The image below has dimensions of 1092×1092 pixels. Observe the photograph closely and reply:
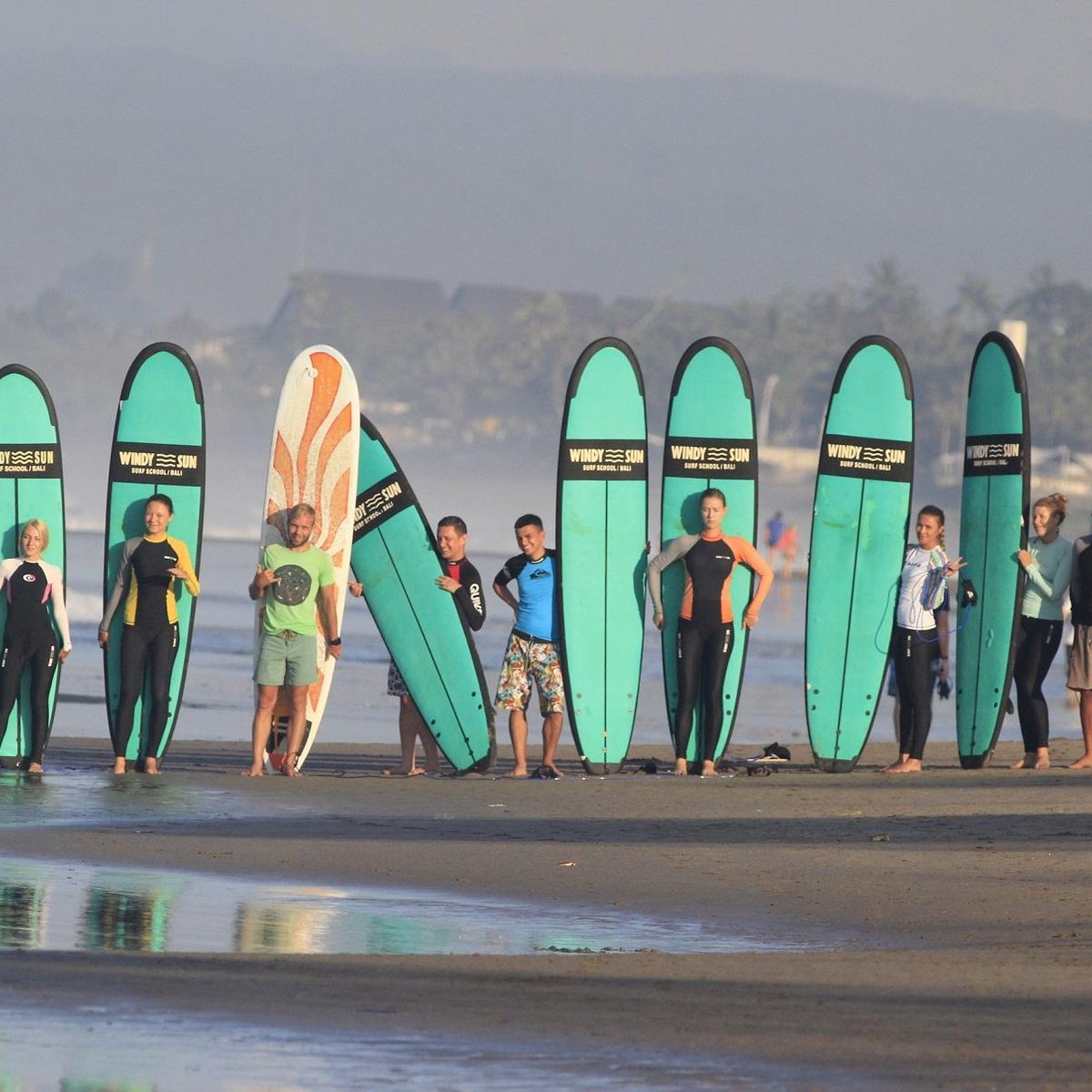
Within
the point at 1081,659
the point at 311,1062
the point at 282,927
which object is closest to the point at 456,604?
the point at 1081,659

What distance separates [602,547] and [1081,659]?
230 cm

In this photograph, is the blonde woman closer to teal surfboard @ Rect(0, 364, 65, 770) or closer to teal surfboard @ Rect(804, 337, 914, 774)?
teal surfboard @ Rect(804, 337, 914, 774)

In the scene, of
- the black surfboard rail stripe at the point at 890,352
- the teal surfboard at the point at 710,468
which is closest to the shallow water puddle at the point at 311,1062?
the teal surfboard at the point at 710,468

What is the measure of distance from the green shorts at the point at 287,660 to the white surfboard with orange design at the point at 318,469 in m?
0.41

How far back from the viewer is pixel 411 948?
487 centimetres

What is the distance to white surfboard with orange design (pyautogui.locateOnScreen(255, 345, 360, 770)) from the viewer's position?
30.6 feet

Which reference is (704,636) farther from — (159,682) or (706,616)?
(159,682)

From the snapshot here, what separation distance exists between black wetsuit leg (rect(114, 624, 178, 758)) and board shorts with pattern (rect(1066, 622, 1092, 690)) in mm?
4123

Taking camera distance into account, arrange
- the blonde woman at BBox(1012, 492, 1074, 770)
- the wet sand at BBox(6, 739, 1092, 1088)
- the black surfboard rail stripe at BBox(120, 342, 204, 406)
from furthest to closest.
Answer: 1. the black surfboard rail stripe at BBox(120, 342, 204, 406)
2. the blonde woman at BBox(1012, 492, 1074, 770)
3. the wet sand at BBox(6, 739, 1092, 1088)

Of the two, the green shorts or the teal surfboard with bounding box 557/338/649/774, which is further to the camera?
the teal surfboard with bounding box 557/338/649/774

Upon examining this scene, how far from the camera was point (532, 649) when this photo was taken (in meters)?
9.02

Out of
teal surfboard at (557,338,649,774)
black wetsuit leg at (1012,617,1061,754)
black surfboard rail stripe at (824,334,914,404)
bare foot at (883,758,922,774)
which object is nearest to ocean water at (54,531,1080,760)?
bare foot at (883,758,922,774)

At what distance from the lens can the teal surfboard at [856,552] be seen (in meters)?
9.66

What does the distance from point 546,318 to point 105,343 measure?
29.6 meters
